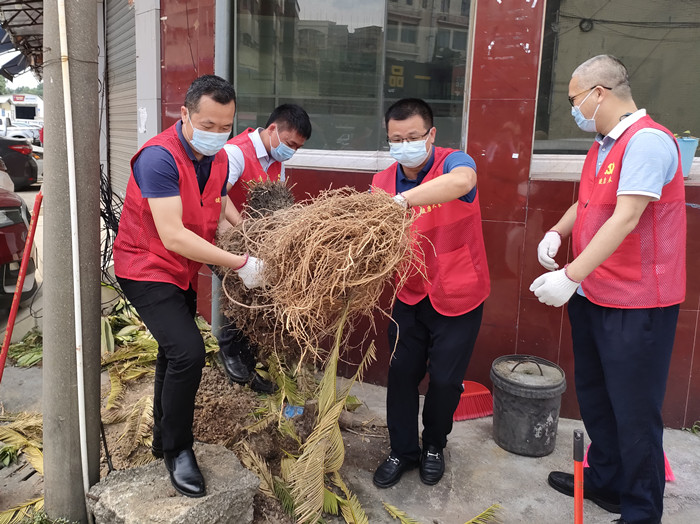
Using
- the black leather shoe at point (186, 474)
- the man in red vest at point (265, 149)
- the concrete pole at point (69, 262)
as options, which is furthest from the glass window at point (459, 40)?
the black leather shoe at point (186, 474)

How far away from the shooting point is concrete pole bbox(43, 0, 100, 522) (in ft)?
7.85

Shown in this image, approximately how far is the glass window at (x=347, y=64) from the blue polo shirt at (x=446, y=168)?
4.06ft

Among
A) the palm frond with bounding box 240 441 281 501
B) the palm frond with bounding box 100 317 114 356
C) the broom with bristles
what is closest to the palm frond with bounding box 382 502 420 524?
the palm frond with bounding box 240 441 281 501

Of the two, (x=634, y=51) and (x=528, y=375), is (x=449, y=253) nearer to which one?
(x=528, y=375)

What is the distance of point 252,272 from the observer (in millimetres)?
2451

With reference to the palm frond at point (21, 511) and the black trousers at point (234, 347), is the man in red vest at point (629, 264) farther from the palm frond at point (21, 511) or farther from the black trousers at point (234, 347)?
the palm frond at point (21, 511)

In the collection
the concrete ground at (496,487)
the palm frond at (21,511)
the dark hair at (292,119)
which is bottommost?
the concrete ground at (496,487)

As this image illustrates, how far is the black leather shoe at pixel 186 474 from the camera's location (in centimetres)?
251

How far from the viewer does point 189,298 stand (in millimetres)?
2842

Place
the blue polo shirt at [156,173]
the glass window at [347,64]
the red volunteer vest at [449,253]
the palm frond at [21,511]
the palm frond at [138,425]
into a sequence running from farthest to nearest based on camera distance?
the glass window at [347,64]
the palm frond at [138,425]
the red volunteer vest at [449,253]
the palm frond at [21,511]
the blue polo shirt at [156,173]

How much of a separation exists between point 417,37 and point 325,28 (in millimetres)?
761

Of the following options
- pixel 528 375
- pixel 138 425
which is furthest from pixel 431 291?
pixel 138 425

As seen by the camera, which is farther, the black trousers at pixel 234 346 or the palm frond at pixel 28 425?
the black trousers at pixel 234 346

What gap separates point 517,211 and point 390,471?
1.79 metres
